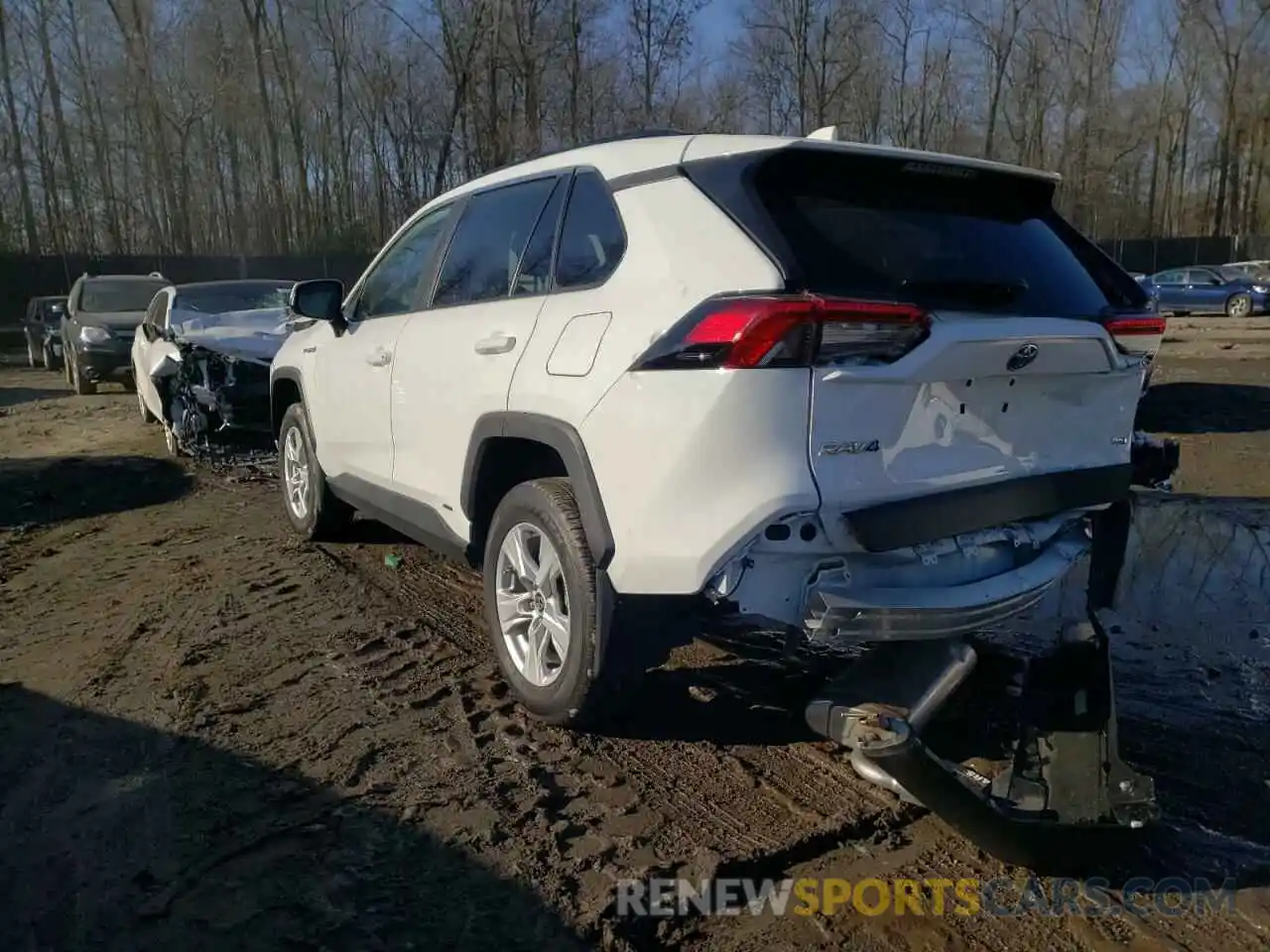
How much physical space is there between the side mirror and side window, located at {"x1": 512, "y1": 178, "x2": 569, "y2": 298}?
1.75 meters

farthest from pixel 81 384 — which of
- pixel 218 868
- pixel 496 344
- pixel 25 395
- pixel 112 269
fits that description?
pixel 112 269

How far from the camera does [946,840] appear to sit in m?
2.94

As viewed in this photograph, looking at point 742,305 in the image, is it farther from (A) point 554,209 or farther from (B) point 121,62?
(B) point 121,62

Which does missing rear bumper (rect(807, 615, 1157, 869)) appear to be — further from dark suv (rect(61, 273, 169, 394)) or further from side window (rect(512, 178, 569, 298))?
dark suv (rect(61, 273, 169, 394))

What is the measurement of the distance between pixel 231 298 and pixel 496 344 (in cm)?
858

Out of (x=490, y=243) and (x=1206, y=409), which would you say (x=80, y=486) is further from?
(x=1206, y=409)

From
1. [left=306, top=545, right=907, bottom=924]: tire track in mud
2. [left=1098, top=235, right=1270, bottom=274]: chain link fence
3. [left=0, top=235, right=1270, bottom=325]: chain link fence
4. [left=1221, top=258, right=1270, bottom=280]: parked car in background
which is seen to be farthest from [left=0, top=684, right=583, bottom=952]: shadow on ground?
[left=1098, top=235, right=1270, bottom=274]: chain link fence

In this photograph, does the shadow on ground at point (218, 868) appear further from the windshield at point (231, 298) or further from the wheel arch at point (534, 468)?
the windshield at point (231, 298)

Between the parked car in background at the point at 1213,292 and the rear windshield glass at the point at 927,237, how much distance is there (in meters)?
27.2

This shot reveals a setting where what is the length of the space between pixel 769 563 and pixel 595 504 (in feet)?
2.01

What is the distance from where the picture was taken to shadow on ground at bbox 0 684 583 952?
2.51 m

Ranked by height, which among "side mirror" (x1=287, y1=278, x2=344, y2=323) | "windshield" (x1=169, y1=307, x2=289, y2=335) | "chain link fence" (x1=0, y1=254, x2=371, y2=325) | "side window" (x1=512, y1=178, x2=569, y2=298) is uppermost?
"chain link fence" (x1=0, y1=254, x2=371, y2=325)

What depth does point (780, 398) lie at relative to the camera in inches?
105

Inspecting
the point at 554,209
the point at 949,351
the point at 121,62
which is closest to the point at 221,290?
the point at 554,209
